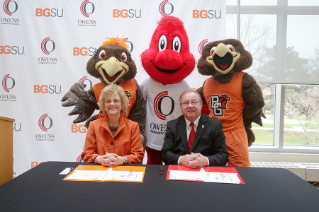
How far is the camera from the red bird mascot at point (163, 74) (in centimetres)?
197

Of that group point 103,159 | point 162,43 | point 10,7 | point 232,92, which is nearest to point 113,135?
point 103,159

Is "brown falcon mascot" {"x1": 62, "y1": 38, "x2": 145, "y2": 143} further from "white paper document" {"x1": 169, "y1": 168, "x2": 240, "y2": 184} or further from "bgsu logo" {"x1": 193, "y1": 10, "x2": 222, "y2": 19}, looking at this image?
"bgsu logo" {"x1": 193, "y1": 10, "x2": 222, "y2": 19}

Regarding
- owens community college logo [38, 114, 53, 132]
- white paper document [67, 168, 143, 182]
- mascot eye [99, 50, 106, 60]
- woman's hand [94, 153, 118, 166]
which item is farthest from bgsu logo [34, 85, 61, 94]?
white paper document [67, 168, 143, 182]

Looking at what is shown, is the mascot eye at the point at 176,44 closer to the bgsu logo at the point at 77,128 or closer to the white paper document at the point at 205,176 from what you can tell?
the white paper document at the point at 205,176

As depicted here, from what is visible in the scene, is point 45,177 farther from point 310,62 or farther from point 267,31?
point 310,62

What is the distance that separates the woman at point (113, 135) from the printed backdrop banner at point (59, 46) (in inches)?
43.7

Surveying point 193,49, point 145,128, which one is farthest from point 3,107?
point 193,49

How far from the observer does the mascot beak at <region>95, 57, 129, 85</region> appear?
188 centimetres

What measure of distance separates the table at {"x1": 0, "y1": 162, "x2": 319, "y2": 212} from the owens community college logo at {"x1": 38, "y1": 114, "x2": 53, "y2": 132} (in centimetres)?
172

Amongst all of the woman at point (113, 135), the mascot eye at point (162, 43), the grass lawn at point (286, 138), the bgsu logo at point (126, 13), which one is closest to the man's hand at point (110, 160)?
the woman at point (113, 135)

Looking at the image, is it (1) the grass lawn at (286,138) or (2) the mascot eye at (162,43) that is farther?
(1) the grass lawn at (286,138)

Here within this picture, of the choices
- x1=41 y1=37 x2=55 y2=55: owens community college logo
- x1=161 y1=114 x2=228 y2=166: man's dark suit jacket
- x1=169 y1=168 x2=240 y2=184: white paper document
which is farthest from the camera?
x1=41 y1=37 x2=55 y2=55: owens community college logo

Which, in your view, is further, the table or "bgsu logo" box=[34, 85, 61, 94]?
"bgsu logo" box=[34, 85, 61, 94]

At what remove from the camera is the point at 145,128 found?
2213mm
